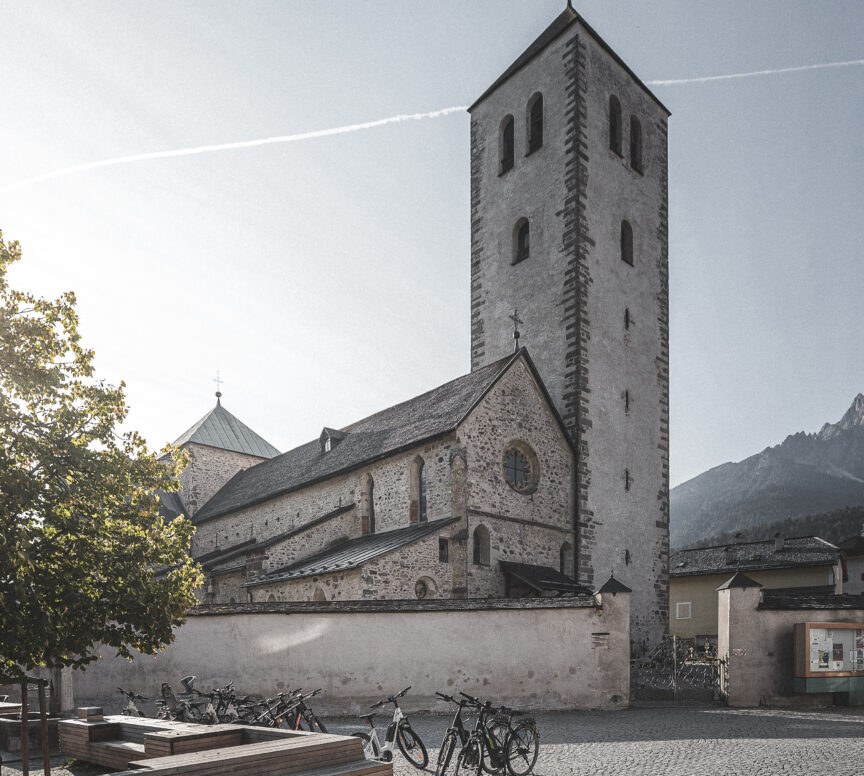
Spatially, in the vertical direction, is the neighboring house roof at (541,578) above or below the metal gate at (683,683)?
above

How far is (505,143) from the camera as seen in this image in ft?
103

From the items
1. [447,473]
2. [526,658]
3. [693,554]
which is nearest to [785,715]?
[526,658]

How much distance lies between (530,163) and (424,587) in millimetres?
16161

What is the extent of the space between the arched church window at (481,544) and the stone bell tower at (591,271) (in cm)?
362

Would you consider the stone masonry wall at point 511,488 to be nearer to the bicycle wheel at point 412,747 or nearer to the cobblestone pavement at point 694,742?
the cobblestone pavement at point 694,742

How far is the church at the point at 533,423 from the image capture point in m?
21.9

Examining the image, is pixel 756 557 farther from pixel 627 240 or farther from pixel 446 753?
pixel 446 753

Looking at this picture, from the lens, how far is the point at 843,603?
1728 centimetres

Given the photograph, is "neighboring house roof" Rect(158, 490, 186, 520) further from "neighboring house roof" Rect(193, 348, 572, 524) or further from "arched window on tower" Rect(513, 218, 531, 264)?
"arched window on tower" Rect(513, 218, 531, 264)

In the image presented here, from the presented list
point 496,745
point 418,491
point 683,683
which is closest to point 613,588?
point 683,683

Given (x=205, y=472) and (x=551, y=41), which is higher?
(x=551, y=41)

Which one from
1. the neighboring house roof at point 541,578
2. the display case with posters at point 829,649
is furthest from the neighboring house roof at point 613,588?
the neighboring house roof at point 541,578

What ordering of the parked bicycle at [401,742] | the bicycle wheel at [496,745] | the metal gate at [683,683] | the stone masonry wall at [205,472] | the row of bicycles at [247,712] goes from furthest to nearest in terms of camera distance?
the stone masonry wall at [205,472] < the metal gate at [683,683] < the row of bicycles at [247,712] < the parked bicycle at [401,742] < the bicycle wheel at [496,745]

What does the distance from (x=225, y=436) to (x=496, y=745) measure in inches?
1419
